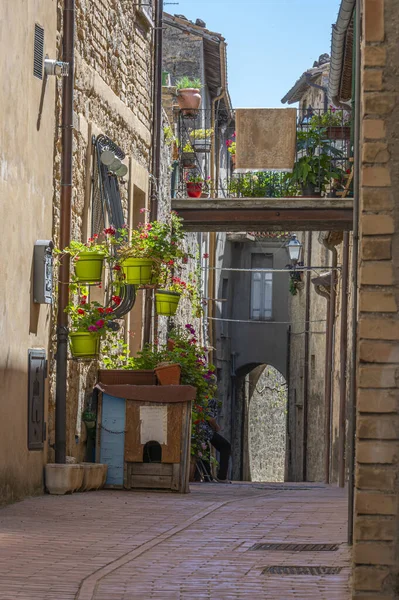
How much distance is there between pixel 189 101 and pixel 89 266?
1030 cm

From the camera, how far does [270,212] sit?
18.4 m

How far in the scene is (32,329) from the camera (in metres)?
10.7

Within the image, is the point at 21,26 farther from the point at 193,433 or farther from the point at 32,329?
the point at 193,433

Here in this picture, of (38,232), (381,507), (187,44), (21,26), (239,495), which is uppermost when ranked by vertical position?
(187,44)

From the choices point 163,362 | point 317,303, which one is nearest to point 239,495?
point 163,362

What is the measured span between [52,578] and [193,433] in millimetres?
8912

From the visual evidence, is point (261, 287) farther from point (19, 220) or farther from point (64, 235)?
point (19, 220)

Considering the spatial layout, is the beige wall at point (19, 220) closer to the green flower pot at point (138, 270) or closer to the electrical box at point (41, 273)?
the electrical box at point (41, 273)

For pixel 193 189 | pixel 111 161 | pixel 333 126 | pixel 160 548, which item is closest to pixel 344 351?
pixel 333 126

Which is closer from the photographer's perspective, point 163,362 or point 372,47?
point 372,47

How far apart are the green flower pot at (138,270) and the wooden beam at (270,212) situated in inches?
236

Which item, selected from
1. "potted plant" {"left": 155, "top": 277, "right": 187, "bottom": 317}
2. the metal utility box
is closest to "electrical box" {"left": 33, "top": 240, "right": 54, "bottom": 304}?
the metal utility box

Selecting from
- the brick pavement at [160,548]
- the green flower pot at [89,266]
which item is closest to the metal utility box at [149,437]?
the brick pavement at [160,548]

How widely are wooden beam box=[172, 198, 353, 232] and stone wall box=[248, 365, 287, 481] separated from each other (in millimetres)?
18990
